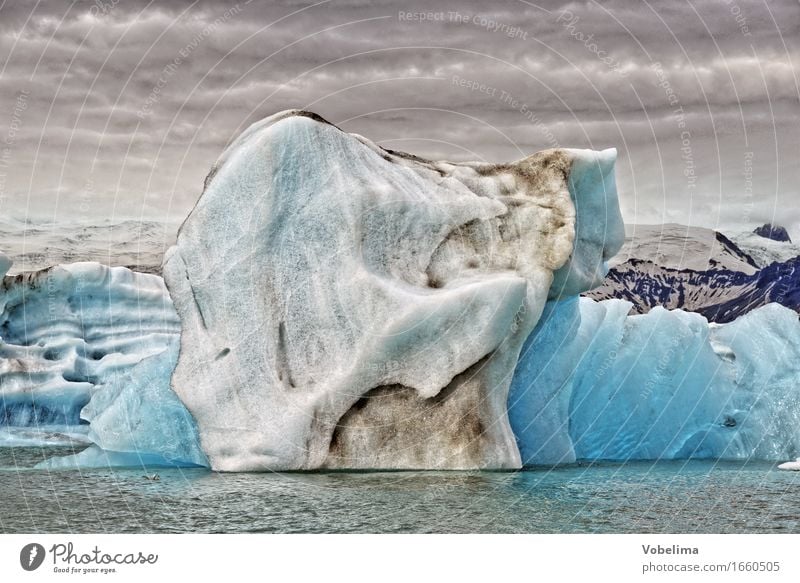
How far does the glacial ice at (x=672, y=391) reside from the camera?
17.6m

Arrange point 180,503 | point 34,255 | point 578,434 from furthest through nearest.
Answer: point 34,255 → point 578,434 → point 180,503

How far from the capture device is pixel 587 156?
625 inches

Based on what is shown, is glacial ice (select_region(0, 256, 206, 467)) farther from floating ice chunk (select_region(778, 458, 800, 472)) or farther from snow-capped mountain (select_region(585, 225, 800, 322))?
snow-capped mountain (select_region(585, 225, 800, 322))

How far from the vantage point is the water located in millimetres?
10977

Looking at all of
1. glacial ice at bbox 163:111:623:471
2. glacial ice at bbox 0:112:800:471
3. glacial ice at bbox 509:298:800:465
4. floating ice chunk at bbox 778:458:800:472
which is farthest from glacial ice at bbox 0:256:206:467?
floating ice chunk at bbox 778:458:800:472

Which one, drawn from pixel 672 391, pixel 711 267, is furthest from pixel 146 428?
pixel 711 267

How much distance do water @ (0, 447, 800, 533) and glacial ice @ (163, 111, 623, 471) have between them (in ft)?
2.18

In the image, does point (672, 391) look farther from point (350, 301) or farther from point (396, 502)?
point (396, 502)

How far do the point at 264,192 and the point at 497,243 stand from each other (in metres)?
3.60

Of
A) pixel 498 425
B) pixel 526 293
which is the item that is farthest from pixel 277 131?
pixel 498 425

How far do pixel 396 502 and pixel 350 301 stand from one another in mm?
3551

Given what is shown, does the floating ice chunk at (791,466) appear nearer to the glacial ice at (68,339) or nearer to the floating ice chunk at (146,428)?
the floating ice chunk at (146,428)

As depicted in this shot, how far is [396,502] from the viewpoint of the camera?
1178 cm

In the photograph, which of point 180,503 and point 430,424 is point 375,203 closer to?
point 430,424
